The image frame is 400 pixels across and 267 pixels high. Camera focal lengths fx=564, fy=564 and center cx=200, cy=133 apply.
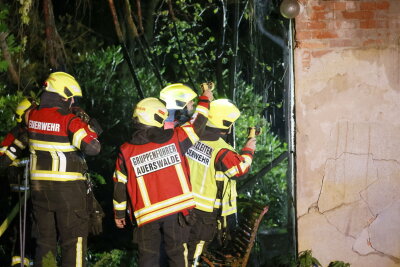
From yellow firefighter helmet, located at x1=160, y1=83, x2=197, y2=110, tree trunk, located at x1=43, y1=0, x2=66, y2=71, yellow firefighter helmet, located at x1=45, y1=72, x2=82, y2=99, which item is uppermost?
tree trunk, located at x1=43, y1=0, x2=66, y2=71

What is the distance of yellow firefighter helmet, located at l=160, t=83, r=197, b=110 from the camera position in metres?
5.80

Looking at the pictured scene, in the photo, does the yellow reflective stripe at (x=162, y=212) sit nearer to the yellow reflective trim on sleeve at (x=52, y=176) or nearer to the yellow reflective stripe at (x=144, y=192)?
the yellow reflective stripe at (x=144, y=192)

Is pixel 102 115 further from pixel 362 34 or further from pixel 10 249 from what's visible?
pixel 362 34

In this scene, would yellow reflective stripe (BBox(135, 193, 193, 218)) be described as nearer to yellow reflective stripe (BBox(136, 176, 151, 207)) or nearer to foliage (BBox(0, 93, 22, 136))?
yellow reflective stripe (BBox(136, 176, 151, 207))

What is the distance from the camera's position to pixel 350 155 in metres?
5.66

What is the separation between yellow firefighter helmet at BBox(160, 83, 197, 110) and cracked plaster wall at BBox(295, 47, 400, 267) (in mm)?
1096

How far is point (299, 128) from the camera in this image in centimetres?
566

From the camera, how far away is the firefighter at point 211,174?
566 centimetres

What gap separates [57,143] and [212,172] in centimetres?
154

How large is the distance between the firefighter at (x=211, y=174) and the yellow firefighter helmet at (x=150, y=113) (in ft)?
2.06

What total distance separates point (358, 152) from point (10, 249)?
415 cm

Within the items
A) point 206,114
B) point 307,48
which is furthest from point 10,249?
point 307,48

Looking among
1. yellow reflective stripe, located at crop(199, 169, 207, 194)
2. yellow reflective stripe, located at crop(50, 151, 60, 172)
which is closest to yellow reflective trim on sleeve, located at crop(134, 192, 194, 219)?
yellow reflective stripe, located at crop(199, 169, 207, 194)

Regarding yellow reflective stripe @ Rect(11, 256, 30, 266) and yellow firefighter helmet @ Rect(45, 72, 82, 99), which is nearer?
yellow firefighter helmet @ Rect(45, 72, 82, 99)
